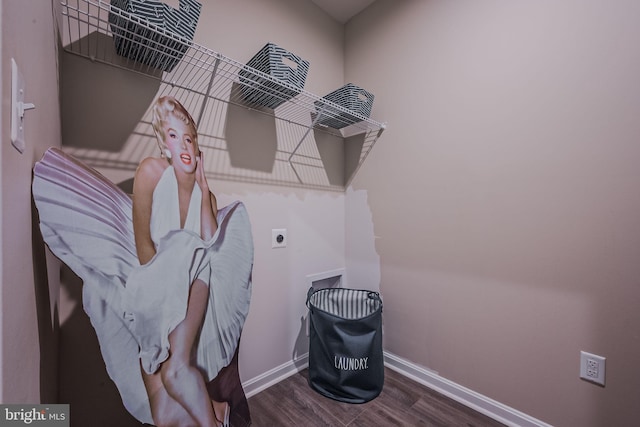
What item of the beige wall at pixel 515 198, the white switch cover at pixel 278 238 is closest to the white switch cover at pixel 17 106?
the white switch cover at pixel 278 238

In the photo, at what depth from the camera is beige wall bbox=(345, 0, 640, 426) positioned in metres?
1.04

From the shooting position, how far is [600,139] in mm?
1071

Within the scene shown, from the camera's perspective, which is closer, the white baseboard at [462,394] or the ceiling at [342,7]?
the white baseboard at [462,394]

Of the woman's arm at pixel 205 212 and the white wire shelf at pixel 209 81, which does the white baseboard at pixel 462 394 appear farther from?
the woman's arm at pixel 205 212

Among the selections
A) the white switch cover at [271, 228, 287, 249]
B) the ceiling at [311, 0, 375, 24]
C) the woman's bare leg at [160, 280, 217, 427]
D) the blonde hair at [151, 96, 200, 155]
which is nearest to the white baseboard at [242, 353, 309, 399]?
the woman's bare leg at [160, 280, 217, 427]

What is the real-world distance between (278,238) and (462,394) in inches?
50.7

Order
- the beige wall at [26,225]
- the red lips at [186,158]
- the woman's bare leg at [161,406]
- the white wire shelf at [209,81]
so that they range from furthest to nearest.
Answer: the red lips at [186,158], the white wire shelf at [209,81], the woman's bare leg at [161,406], the beige wall at [26,225]

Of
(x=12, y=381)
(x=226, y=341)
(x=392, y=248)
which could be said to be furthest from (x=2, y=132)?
(x=392, y=248)

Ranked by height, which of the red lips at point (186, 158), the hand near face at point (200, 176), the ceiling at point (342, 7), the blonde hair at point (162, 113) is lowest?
the hand near face at point (200, 176)

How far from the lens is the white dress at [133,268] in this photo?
733mm

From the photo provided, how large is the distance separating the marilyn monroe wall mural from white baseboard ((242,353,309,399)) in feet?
0.99

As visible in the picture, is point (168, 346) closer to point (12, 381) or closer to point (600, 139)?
point (12, 381)

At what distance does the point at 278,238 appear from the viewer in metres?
1.61

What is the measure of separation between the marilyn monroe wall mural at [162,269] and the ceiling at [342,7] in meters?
1.41
